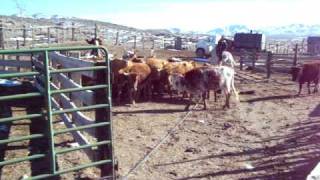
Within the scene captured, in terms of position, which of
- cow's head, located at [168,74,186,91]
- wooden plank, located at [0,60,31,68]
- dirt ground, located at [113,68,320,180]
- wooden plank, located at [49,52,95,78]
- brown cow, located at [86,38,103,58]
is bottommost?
dirt ground, located at [113,68,320,180]

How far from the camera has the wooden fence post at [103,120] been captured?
648 cm

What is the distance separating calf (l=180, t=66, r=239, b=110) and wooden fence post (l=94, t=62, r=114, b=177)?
7.45 metres

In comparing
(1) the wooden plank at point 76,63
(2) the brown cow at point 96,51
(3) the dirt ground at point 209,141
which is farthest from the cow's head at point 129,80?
(1) the wooden plank at point 76,63

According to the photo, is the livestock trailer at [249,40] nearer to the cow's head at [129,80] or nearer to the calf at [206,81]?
the calf at [206,81]

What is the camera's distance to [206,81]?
14117 mm

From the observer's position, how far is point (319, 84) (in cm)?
1820

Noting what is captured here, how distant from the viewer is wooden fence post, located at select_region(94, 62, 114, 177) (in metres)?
6.48

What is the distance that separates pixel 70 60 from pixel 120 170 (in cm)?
208

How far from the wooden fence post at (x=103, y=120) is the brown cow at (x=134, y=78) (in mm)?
7882

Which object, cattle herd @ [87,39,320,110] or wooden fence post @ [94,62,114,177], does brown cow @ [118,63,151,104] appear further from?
wooden fence post @ [94,62,114,177]

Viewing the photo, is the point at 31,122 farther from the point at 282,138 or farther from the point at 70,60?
the point at 282,138

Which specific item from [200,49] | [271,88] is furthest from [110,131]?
[200,49]

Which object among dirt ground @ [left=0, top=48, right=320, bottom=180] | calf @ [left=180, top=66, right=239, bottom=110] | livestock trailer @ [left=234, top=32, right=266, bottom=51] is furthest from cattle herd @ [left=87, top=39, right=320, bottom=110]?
livestock trailer @ [left=234, top=32, right=266, bottom=51]

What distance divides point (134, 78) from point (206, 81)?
2283 millimetres
